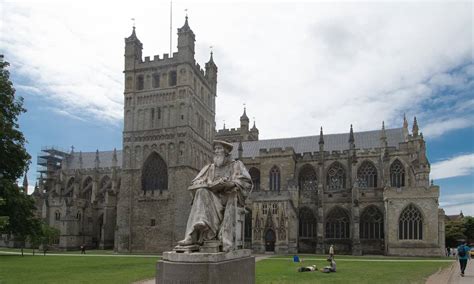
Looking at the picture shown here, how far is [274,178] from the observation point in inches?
1948

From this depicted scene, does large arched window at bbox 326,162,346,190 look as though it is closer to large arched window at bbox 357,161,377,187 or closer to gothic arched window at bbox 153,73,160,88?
large arched window at bbox 357,161,377,187

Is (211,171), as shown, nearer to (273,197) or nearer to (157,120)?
(273,197)

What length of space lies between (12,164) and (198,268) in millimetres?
26240

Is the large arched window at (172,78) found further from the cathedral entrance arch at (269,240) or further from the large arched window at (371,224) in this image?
the large arched window at (371,224)

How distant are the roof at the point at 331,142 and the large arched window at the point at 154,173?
A: 11957 millimetres

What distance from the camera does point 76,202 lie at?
176ft

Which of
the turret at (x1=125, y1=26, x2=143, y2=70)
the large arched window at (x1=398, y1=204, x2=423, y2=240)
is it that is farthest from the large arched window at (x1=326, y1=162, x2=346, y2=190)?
the turret at (x1=125, y1=26, x2=143, y2=70)

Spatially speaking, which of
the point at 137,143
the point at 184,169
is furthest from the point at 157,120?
the point at 184,169

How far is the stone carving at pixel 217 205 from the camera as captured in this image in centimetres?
777

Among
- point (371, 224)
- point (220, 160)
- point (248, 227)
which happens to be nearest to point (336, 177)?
point (371, 224)

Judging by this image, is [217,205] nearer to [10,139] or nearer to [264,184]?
[10,139]

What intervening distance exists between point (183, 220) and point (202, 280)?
36.3 m

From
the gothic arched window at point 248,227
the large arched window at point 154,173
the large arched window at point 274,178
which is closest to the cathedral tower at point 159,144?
the large arched window at point 154,173

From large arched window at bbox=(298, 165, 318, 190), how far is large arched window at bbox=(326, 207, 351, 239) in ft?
18.5
